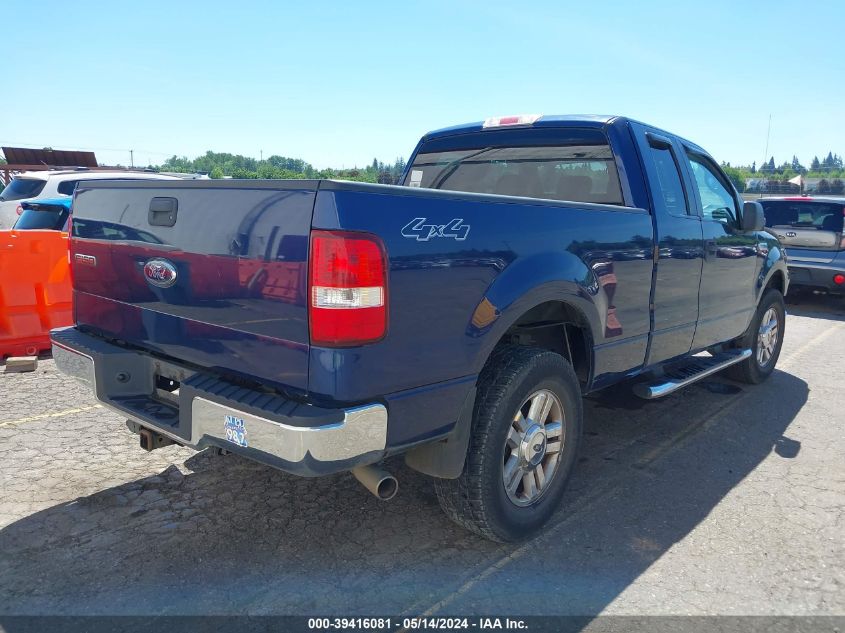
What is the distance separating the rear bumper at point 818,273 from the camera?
970 centimetres

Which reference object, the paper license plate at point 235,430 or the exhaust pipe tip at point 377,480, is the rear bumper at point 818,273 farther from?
the paper license plate at point 235,430

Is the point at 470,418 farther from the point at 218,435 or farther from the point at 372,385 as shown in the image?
the point at 218,435

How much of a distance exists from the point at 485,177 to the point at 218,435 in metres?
2.76

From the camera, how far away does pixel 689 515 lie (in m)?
3.47

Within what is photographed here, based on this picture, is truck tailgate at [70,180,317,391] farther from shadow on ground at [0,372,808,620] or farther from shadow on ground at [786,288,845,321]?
shadow on ground at [786,288,845,321]

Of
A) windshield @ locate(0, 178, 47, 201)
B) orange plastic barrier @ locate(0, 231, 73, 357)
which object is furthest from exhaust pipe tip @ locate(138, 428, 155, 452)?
windshield @ locate(0, 178, 47, 201)

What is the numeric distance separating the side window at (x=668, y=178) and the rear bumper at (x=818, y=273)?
674 centimetres

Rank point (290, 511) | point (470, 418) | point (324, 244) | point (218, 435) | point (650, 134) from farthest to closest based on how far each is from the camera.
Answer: point (650, 134)
point (290, 511)
point (470, 418)
point (218, 435)
point (324, 244)

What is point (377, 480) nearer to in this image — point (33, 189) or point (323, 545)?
point (323, 545)

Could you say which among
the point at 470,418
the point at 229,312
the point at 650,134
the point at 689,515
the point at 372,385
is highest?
the point at 650,134

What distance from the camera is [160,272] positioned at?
281 cm

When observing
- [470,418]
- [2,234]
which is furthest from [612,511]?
[2,234]

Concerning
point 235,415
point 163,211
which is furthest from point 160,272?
point 235,415

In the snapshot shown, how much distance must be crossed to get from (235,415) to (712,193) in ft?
13.3
